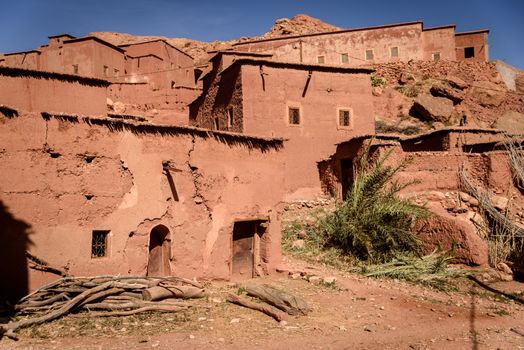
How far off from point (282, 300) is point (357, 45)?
27155mm

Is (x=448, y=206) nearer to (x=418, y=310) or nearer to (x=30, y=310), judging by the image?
(x=418, y=310)

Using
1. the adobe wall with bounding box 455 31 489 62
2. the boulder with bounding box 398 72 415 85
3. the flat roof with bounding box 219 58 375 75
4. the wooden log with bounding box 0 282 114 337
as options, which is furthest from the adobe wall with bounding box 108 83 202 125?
the adobe wall with bounding box 455 31 489 62

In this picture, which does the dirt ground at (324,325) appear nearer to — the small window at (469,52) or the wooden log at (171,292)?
the wooden log at (171,292)

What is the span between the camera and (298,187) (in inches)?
746

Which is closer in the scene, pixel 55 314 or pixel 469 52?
pixel 55 314

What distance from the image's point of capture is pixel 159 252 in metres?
10.3

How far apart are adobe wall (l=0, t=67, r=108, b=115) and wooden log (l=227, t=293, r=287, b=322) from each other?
8894 mm

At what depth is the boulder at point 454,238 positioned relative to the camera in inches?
500

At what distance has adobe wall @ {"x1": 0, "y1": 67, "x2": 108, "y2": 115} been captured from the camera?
44.4 feet

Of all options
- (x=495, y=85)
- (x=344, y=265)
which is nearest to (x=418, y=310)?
(x=344, y=265)

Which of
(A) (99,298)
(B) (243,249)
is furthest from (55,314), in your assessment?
(B) (243,249)

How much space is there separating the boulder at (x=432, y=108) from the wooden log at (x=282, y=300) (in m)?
21.1

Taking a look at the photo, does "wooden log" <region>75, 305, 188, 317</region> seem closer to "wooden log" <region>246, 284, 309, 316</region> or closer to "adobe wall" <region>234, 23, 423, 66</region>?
"wooden log" <region>246, 284, 309, 316</region>

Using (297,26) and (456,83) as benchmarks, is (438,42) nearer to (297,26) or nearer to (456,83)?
(456,83)
